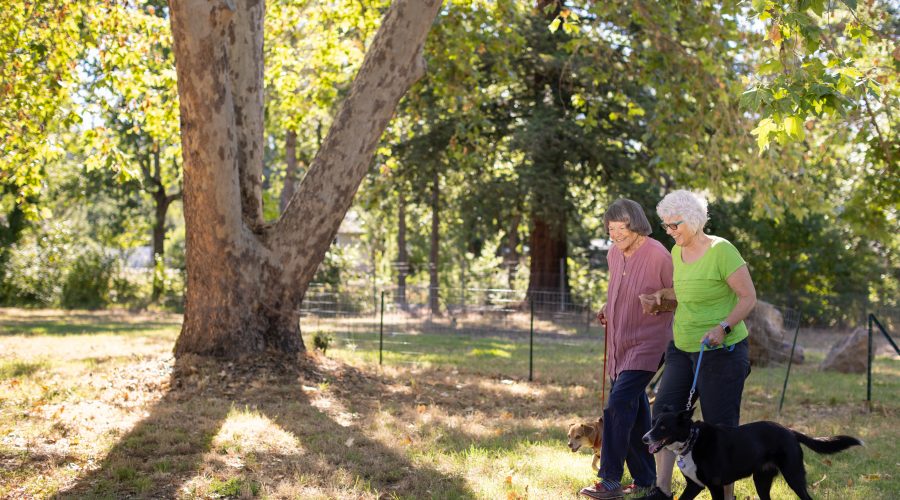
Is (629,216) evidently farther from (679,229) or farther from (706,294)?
(706,294)

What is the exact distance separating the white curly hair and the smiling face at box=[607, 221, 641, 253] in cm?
34

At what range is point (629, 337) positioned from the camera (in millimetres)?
5270

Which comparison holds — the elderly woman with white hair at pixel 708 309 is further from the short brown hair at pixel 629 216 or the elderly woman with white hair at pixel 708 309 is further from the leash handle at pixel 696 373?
the short brown hair at pixel 629 216

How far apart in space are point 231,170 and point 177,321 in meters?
12.5

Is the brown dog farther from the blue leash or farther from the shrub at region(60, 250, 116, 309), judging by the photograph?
the shrub at region(60, 250, 116, 309)

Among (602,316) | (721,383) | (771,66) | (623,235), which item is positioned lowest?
(721,383)

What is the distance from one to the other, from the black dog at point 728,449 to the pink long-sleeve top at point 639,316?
643mm

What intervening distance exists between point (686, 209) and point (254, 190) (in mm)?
6297

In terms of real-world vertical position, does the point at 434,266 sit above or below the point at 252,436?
above

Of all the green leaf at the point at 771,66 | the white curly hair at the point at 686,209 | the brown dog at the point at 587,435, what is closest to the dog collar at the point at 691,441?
the brown dog at the point at 587,435

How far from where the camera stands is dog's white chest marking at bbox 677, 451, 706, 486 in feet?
15.2

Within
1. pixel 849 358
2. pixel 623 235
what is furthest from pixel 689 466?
pixel 849 358

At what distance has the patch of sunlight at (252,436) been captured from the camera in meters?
6.55

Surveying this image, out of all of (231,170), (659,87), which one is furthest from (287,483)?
(659,87)
